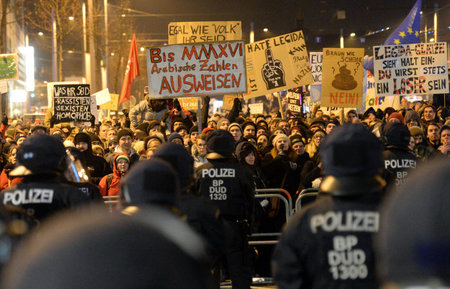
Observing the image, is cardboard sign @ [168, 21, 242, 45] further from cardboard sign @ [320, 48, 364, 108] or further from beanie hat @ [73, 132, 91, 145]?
beanie hat @ [73, 132, 91, 145]

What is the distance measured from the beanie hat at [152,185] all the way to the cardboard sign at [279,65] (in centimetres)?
1222

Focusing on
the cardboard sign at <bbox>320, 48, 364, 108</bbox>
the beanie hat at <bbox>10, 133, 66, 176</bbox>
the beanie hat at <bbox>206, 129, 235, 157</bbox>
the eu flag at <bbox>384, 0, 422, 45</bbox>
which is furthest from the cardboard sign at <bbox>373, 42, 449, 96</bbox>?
the beanie hat at <bbox>10, 133, 66, 176</bbox>

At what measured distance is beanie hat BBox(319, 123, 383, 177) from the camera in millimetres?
3684

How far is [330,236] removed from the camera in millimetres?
3637

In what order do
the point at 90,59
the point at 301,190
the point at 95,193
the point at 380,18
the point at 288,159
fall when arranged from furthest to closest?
the point at 380,18 → the point at 90,59 → the point at 288,159 → the point at 301,190 → the point at 95,193

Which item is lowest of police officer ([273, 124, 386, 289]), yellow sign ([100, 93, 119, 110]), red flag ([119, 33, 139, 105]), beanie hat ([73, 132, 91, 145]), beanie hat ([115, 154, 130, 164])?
police officer ([273, 124, 386, 289])

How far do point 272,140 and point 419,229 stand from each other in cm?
973

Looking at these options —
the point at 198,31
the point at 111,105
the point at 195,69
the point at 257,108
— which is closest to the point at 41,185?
the point at 195,69

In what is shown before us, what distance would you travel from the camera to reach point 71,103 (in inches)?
690

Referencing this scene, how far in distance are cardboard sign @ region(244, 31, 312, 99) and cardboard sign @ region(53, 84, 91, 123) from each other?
3.96 metres

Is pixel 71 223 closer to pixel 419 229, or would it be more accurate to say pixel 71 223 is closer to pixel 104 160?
pixel 419 229

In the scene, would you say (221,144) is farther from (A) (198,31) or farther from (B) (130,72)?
(B) (130,72)

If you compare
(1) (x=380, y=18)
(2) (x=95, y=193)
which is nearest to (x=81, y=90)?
(2) (x=95, y=193)

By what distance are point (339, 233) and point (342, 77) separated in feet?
Answer: 38.6
